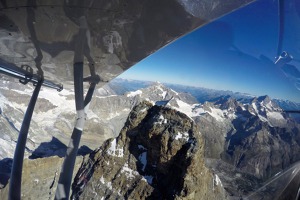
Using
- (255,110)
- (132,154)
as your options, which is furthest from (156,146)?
(255,110)

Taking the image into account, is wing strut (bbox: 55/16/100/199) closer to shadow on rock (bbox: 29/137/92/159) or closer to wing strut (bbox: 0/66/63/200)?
wing strut (bbox: 0/66/63/200)

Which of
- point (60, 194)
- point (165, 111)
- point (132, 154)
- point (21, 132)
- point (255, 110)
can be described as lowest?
point (132, 154)

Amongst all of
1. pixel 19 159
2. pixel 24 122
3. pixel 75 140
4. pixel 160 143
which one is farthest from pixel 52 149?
pixel 75 140

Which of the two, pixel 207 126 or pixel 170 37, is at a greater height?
pixel 207 126

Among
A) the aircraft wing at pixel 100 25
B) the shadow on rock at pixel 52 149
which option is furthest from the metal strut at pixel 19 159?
the shadow on rock at pixel 52 149

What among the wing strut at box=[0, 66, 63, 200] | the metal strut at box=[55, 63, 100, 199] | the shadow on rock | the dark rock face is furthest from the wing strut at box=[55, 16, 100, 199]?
the shadow on rock

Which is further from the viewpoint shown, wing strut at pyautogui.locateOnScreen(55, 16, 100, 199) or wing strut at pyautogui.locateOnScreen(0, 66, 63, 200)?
wing strut at pyautogui.locateOnScreen(0, 66, 63, 200)

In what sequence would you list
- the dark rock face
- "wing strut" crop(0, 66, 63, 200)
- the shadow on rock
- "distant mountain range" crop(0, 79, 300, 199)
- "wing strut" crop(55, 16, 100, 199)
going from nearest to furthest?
"wing strut" crop(55, 16, 100, 199)
"wing strut" crop(0, 66, 63, 200)
the dark rock face
"distant mountain range" crop(0, 79, 300, 199)
the shadow on rock

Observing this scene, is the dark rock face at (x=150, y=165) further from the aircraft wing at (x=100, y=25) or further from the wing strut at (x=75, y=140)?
the aircraft wing at (x=100, y=25)

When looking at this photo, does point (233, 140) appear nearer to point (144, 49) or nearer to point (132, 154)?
point (132, 154)
